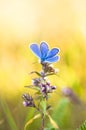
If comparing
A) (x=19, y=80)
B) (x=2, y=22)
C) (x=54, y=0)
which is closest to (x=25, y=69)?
(x=19, y=80)

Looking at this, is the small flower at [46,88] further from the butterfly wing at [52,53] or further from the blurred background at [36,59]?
the blurred background at [36,59]

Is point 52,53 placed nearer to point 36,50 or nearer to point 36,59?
point 36,50

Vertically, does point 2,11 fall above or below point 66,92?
above

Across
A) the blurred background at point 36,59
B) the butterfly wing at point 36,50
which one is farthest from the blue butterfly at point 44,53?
the blurred background at point 36,59

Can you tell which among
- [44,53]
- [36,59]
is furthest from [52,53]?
[36,59]

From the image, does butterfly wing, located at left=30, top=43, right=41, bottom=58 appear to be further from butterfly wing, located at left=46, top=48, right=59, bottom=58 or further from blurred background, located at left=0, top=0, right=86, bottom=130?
blurred background, located at left=0, top=0, right=86, bottom=130

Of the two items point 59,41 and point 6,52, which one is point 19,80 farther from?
point 59,41
